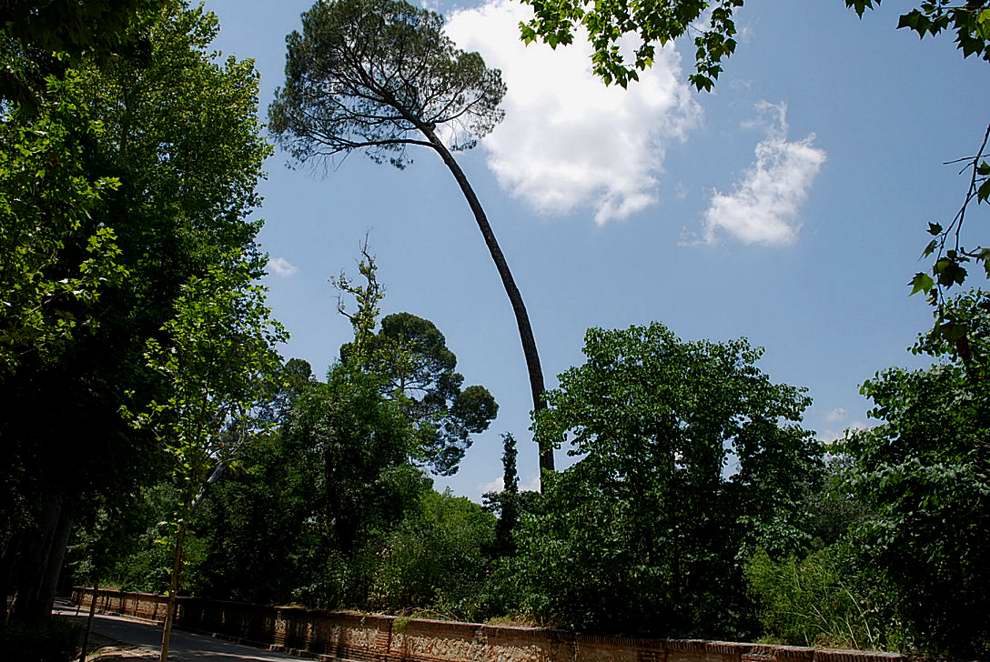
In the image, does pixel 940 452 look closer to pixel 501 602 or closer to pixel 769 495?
pixel 769 495

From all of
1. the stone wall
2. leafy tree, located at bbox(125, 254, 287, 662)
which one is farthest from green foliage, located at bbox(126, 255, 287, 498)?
the stone wall

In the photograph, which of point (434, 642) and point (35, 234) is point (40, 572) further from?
point (35, 234)

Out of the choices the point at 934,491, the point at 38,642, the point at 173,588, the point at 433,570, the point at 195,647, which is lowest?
the point at 195,647

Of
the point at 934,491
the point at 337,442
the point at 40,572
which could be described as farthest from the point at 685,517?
the point at 40,572

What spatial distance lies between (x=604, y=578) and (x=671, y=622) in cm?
130

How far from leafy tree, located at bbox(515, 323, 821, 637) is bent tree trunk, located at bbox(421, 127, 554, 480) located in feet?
14.5

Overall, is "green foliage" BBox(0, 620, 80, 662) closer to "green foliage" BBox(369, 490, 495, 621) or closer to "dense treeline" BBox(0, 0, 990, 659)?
"dense treeline" BBox(0, 0, 990, 659)

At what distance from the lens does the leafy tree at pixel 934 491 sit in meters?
7.86

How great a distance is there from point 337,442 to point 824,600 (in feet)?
52.3

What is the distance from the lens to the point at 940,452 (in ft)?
27.4

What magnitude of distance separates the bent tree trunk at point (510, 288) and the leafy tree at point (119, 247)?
5973mm

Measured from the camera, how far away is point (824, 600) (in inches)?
407

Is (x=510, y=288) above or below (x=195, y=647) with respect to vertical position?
above

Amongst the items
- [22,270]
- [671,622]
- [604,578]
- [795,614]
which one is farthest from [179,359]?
[795,614]
